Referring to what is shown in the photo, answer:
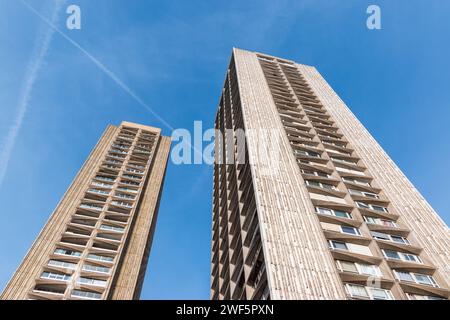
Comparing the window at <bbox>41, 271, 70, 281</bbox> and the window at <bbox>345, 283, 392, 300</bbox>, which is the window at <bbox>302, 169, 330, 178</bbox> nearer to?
the window at <bbox>345, 283, 392, 300</bbox>

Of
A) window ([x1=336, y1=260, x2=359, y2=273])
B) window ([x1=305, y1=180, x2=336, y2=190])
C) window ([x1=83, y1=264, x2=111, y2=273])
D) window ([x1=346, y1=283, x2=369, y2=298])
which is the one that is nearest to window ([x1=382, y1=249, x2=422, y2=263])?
window ([x1=336, y1=260, x2=359, y2=273])

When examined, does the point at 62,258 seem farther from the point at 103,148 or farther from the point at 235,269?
the point at 103,148

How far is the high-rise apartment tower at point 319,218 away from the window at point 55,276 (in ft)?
53.6

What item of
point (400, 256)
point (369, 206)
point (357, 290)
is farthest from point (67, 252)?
point (400, 256)

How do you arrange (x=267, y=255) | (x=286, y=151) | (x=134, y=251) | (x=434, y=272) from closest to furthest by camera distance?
(x=267, y=255) < (x=434, y=272) < (x=286, y=151) < (x=134, y=251)

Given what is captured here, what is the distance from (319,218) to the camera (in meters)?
26.1

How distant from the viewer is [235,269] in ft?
94.1

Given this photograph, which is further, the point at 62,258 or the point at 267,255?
the point at 62,258

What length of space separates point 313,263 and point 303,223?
3.79 m

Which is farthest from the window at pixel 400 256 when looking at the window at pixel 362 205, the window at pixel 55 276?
the window at pixel 55 276

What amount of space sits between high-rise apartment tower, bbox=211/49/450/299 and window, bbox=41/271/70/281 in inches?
643

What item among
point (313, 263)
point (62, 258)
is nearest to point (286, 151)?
point (313, 263)

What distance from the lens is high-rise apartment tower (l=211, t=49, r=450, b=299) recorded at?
21.0 meters

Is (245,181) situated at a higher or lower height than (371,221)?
higher
